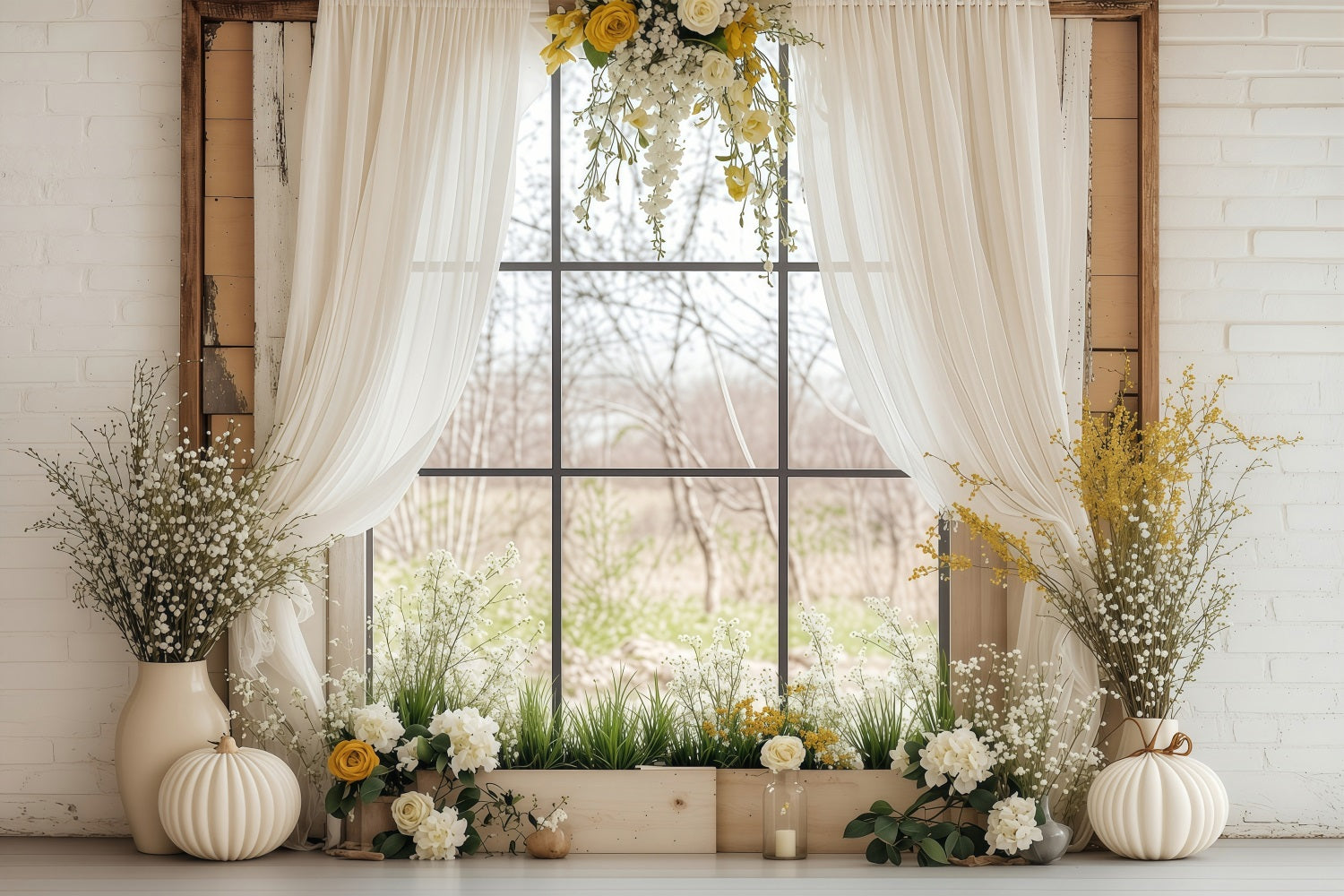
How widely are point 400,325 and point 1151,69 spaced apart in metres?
1.96

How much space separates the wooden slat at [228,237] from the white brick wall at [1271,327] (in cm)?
232

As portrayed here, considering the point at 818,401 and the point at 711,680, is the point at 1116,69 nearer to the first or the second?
the point at 711,680

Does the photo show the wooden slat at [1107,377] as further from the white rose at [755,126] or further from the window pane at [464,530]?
the window pane at [464,530]

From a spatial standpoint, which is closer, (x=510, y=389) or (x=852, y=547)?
(x=510, y=389)

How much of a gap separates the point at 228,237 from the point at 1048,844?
244 cm

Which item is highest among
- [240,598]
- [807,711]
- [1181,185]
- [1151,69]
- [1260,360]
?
[1151,69]

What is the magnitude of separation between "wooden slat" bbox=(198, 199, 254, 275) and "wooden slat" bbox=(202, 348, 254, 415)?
0.20 meters

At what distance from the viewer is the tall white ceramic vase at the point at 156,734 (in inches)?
91.0

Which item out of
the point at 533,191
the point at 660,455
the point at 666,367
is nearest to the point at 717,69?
the point at 533,191

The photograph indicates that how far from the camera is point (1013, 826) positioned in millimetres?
2252

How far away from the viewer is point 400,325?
2.47m

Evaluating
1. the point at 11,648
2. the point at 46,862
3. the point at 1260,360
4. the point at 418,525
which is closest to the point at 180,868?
the point at 46,862

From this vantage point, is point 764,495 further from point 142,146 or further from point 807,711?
point 142,146

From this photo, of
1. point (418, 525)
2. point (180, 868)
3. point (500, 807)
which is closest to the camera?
point (180, 868)
